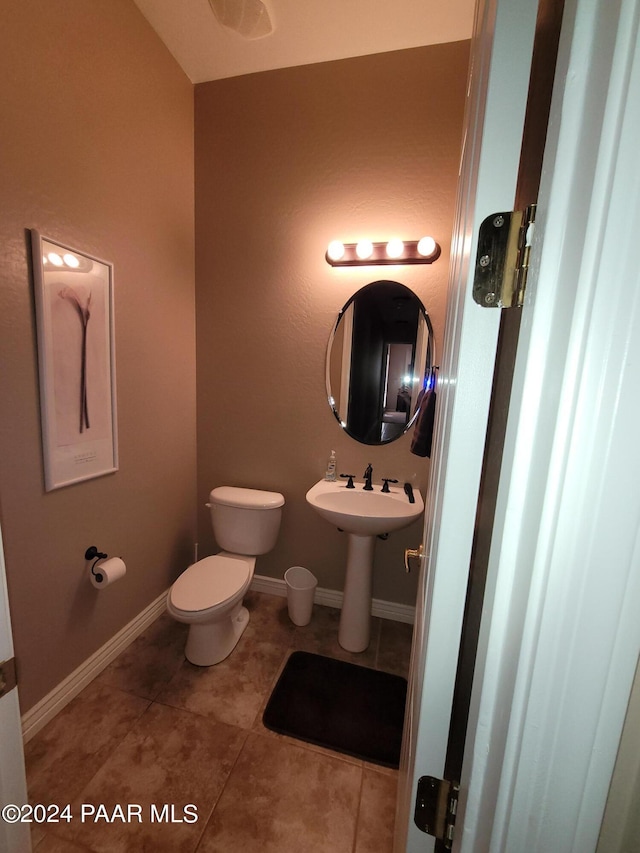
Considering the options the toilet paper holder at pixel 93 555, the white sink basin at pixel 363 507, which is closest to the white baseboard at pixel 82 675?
the toilet paper holder at pixel 93 555

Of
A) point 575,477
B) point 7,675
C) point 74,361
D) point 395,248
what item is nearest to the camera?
point 575,477

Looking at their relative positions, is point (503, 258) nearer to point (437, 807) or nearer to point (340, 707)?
point (437, 807)

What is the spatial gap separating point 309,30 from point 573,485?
7.60 ft

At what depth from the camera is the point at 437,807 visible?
1.58 feet

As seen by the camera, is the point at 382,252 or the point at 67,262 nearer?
the point at 67,262

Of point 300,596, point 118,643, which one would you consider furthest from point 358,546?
point 118,643

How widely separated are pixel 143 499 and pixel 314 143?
2.13 meters

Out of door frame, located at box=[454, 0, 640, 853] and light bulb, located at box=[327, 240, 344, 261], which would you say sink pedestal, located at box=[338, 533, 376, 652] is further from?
light bulb, located at box=[327, 240, 344, 261]

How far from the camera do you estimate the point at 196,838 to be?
101cm

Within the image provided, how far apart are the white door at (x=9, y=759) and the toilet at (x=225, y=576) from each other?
0.76 metres

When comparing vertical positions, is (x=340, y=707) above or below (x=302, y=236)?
below

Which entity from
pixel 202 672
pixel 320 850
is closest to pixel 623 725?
pixel 320 850

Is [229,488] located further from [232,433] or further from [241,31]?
[241,31]

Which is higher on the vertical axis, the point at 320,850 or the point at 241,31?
the point at 241,31
